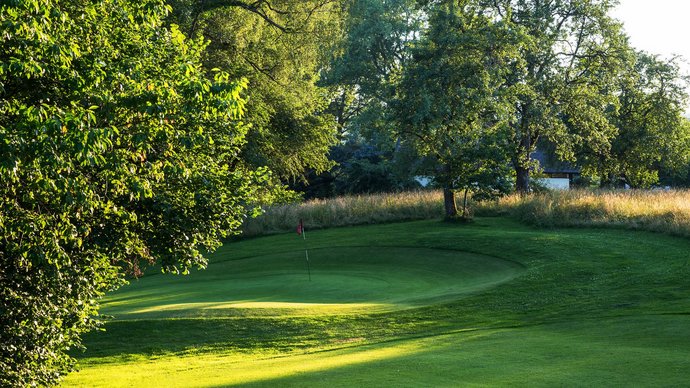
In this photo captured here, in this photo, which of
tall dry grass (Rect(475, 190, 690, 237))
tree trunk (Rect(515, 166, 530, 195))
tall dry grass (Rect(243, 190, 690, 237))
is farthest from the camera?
tree trunk (Rect(515, 166, 530, 195))

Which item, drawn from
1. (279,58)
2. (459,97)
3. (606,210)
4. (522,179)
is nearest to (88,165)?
(279,58)

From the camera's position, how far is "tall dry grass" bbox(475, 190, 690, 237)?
85.5ft

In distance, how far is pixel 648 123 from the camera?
45.4m

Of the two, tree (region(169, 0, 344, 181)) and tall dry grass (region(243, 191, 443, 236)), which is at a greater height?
tree (region(169, 0, 344, 181))

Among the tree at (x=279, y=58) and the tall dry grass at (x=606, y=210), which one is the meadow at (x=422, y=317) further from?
the tree at (x=279, y=58)

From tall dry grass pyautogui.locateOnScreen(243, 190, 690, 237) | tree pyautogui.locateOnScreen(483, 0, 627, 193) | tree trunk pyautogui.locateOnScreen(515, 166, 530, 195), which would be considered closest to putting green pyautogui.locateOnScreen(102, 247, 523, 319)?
tall dry grass pyautogui.locateOnScreen(243, 190, 690, 237)

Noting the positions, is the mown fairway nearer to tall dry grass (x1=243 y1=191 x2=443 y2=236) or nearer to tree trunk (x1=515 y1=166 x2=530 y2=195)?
tall dry grass (x1=243 y1=191 x2=443 y2=236)

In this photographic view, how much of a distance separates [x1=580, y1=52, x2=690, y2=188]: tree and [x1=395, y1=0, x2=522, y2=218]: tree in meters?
13.8

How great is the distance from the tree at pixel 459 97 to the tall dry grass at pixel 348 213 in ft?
14.4

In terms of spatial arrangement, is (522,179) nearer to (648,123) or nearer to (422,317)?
(648,123)

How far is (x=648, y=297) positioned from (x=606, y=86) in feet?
80.9

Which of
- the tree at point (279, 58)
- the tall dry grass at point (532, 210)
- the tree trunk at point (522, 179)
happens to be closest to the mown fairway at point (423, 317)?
the tall dry grass at point (532, 210)

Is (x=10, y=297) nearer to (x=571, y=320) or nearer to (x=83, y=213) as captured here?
(x=83, y=213)

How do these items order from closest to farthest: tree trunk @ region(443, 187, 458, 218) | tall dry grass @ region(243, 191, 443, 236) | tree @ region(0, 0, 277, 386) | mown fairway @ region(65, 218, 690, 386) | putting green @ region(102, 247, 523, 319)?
1. tree @ region(0, 0, 277, 386)
2. mown fairway @ region(65, 218, 690, 386)
3. putting green @ region(102, 247, 523, 319)
4. tree trunk @ region(443, 187, 458, 218)
5. tall dry grass @ region(243, 191, 443, 236)
